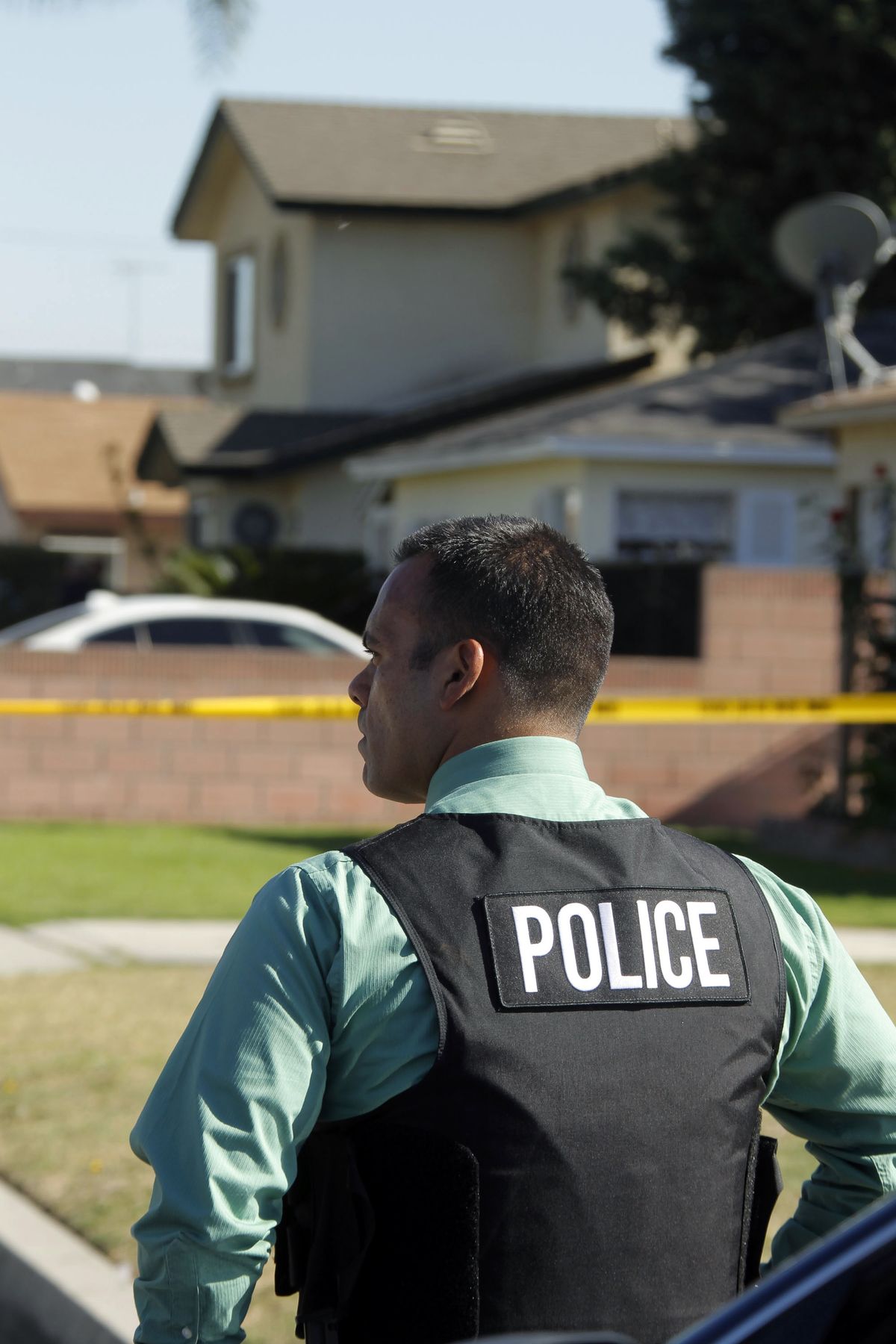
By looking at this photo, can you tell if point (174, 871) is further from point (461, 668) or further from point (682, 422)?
point (461, 668)

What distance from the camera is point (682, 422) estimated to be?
→ 63.6 ft

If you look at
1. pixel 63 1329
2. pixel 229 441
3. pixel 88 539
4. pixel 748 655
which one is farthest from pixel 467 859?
pixel 88 539

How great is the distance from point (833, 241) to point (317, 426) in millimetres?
12617

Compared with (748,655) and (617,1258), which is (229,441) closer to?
(748,655)

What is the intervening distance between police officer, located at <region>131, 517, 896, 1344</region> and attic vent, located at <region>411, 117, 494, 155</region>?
92.0 ft

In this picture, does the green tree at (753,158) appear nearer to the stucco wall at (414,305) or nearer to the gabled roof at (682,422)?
the stucco wall at (414,305)

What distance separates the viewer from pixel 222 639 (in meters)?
16.6

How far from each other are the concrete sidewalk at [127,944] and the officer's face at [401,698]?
6.31 meters

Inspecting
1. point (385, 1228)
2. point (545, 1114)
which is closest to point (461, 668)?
point (545, 1114)

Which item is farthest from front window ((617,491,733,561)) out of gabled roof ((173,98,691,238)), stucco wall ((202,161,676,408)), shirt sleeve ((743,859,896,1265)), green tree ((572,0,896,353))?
shirt sleeve ((743,859,896,1265))

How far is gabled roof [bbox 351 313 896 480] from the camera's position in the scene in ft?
62.7

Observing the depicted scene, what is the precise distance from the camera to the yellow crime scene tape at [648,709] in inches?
420

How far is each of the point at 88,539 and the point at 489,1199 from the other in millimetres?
42420

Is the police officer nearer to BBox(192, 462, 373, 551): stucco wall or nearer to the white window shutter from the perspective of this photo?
the white window shutter
